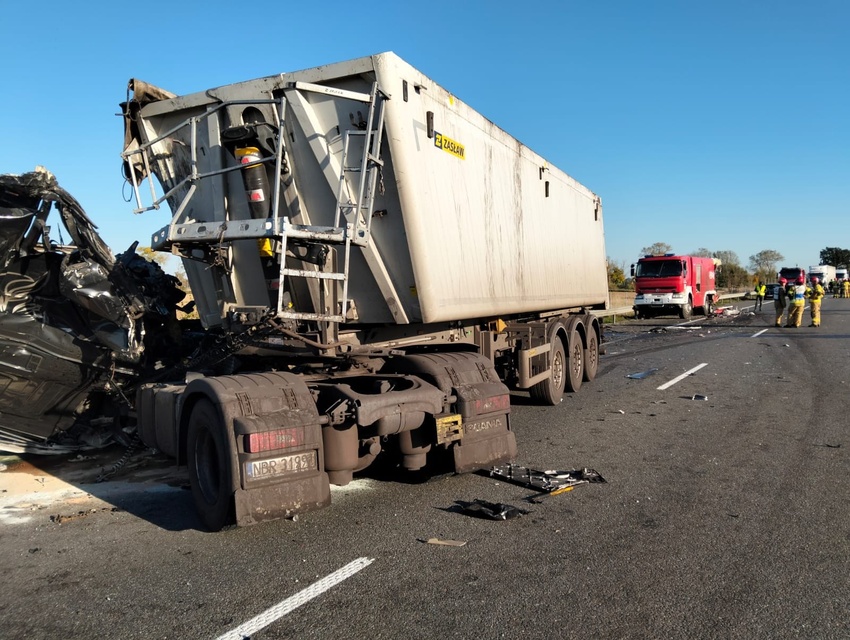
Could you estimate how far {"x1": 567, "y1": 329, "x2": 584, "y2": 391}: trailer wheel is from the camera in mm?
11047

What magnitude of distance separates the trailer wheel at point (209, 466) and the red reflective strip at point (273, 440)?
0.65ft

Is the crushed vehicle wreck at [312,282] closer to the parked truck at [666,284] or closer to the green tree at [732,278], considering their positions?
the parked truck at [666,284]

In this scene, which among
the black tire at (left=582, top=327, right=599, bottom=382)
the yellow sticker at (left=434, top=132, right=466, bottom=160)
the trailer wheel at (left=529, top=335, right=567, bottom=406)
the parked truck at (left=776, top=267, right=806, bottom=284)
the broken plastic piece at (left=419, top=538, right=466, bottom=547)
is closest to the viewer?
the broken plastic piece at (left=419, top=538, right=466, bottom=547)

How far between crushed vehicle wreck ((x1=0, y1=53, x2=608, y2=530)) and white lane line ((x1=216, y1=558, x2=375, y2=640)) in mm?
787

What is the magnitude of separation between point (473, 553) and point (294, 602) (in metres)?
1.23

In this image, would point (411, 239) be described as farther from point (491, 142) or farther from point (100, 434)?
point (100, 434)

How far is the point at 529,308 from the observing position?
944 centimetres

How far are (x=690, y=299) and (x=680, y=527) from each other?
29.3 meters

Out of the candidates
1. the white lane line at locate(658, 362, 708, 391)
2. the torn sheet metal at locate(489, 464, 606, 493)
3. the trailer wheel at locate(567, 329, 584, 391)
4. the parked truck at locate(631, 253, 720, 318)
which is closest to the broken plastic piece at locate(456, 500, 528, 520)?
the torn sheet metal at locate(489, 464, 606, 493)

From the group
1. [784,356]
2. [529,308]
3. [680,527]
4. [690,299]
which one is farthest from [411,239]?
[690,299]

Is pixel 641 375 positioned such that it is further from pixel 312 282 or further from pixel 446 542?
pixel 446 542


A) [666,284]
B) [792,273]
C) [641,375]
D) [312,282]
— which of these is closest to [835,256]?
[792,273]

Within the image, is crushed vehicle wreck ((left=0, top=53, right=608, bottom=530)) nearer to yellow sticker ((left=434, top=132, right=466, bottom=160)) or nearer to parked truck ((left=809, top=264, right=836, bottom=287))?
yellow sticker ((left=434, top=132, right=466, bottom=160))

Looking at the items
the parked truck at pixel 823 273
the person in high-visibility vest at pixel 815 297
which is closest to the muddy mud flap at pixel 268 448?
the person in high-visibility vest at pixel 815 297
